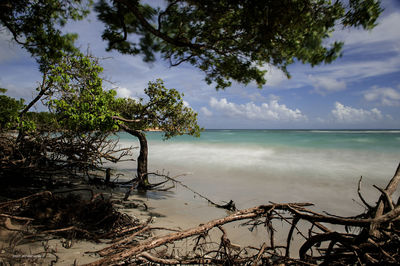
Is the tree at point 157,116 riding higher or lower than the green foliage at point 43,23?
lower

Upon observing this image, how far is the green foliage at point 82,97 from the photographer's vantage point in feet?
13.7

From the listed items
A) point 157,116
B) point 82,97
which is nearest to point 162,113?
point 157,116

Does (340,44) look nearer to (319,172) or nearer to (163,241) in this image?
(163,241)

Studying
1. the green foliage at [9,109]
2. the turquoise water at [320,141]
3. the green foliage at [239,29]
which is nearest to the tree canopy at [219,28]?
the green foliage at [239,29]

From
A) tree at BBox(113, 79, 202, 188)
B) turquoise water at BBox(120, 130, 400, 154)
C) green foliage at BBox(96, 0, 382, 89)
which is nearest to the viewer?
green foliage at BBox(96, 0, 382, 89)

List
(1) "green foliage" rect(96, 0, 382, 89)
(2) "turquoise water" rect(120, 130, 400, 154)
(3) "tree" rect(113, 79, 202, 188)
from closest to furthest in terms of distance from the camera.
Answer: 1. (1) "green foliage" rect(96, 0, 382, 89)
2. (3) "tree" rect(113, 79, 202, 188)
3. (2) "turquoise water" rect(120, 130, 400, 154)

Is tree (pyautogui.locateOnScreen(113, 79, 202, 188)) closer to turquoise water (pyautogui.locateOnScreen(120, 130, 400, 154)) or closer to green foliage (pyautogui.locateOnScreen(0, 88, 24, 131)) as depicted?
green foliage (pyautogui.locateOnScreen(0, 88, 24, 131))

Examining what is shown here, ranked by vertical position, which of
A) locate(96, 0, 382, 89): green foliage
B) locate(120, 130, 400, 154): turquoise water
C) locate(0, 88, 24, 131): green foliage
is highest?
locate(96, 0, 382, 89): green foliage

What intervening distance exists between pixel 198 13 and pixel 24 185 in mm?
6352

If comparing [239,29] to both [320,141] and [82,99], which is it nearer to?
[82,99]

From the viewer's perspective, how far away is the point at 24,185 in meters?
5.54

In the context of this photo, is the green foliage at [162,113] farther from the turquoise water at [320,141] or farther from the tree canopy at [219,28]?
the turquoise water at [320,141]

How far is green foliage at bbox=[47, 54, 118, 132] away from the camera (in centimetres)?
418

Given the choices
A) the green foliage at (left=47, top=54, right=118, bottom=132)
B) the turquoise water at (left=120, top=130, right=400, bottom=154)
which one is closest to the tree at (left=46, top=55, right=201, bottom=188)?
the green foliage at (left=47, top=54, right=118, bottom=132)
